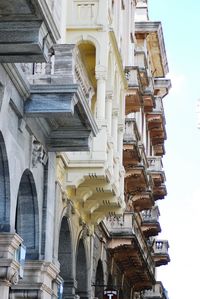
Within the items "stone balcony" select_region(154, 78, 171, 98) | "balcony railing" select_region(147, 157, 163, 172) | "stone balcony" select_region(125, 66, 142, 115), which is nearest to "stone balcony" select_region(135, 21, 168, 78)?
"stone balcony" select_region(154, 78, 171, 98)

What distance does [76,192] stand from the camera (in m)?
26.0

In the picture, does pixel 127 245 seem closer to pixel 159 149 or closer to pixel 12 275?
pixel 159 149

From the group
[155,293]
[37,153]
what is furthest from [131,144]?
[155,293]

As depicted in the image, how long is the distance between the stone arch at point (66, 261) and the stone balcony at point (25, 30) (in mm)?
10567

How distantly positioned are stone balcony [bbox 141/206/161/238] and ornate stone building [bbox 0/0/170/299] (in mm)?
4396

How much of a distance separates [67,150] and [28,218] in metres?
1.93

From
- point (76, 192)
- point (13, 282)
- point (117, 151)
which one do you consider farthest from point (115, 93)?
point (13, 282)

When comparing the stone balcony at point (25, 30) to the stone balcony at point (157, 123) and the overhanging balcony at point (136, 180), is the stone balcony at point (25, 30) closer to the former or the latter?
the overhanging balcony at point (136, 180)

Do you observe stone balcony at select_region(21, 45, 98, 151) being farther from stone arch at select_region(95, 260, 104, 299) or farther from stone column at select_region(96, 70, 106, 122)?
stone arch at select_region(95, 260, 104, 299)

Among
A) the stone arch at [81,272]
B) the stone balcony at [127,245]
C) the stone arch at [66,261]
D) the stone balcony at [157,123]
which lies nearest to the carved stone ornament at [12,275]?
the stone arch at [66,261]

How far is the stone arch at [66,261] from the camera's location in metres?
26.0

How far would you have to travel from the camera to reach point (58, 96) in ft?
61.5

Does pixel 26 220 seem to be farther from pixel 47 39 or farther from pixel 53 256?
pixel 47 39

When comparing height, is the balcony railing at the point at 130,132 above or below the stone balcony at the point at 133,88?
below
